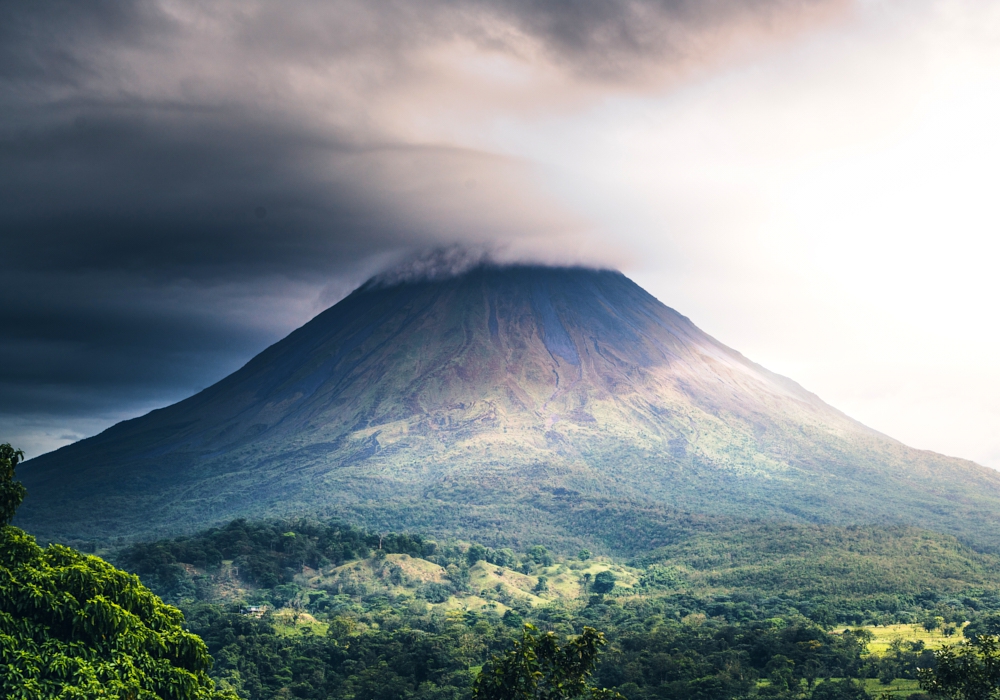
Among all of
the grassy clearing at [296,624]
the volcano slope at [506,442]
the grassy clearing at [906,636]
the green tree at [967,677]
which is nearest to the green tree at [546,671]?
the green tree at [967,677]

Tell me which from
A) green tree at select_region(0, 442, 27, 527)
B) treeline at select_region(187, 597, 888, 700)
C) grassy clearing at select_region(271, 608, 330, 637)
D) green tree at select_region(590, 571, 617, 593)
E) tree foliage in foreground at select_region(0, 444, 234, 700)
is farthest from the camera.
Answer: green tree at select_region(590, 571, 617, 593)

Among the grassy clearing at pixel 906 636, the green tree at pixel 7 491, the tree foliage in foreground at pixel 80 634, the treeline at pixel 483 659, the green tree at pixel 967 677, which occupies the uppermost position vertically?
the green tree at pixel 7 491

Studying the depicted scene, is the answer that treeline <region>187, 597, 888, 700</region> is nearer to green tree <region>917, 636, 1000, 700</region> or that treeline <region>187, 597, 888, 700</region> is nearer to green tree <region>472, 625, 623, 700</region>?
green tree <region>917, 636, 1000, 700</region>

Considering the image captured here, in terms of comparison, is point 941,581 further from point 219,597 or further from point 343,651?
point 219,597

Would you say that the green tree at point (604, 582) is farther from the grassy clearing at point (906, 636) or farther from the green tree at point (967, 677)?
the green tree at point (967, 677)

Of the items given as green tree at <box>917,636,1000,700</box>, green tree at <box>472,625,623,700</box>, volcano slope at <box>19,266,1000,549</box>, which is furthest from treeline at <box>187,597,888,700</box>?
volcano slope at <box>19,266,1000,549</box>

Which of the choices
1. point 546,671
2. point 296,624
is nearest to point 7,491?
point 546,671

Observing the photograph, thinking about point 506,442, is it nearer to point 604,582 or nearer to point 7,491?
point 604,582
